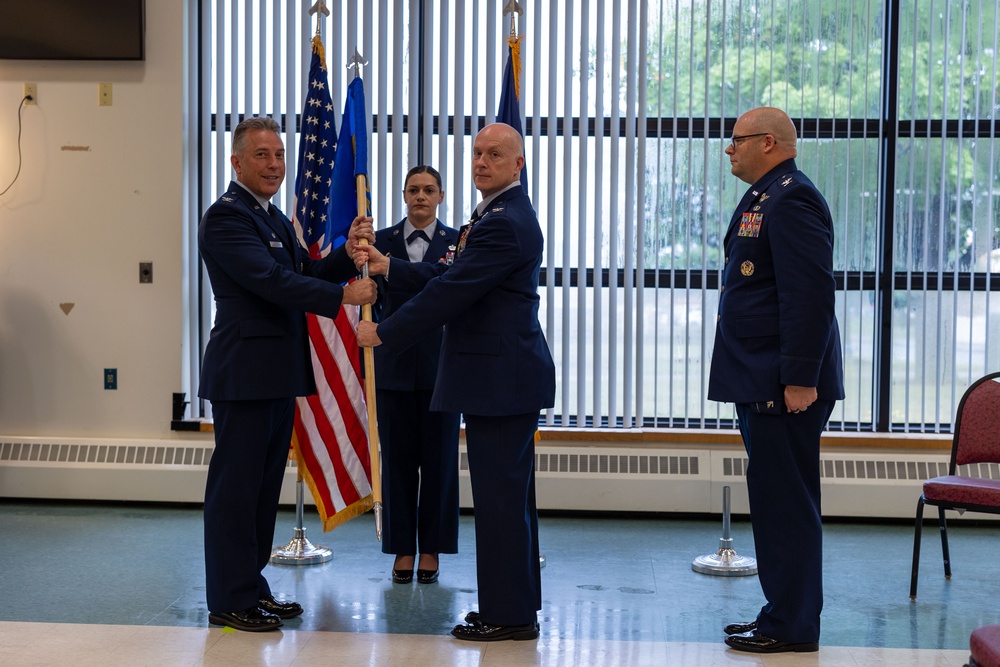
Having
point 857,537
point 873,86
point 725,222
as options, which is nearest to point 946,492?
point 857,537

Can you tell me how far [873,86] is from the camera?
5.41m

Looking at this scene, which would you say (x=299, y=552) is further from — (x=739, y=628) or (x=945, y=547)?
(x=945, y=547)

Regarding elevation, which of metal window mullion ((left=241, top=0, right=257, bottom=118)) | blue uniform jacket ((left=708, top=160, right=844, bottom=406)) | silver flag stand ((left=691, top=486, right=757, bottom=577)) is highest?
metal window mullion ((left=241, top=0, right=257, bottom=118))

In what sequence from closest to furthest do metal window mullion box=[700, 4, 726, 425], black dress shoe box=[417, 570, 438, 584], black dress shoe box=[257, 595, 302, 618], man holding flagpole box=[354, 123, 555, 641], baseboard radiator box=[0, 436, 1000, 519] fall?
man holding flagpole box=[354, 123, 555, 641]
black dress shoe box=[257, 595, 302, 618]
black dress shoe box=[417, 570, 438, 584]
baseboard radiator box=[0, 436, 1000, 519]
metal window mullion box=[700, 4, 726, 425]

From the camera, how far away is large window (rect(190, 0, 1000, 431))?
17.7 ft

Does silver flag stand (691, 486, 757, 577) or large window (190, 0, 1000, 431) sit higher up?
large window (190, 0, 1000, 431)

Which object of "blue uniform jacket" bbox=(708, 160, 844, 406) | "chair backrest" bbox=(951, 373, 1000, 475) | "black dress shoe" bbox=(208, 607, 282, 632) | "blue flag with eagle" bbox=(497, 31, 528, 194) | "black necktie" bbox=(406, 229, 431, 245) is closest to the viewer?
"blue uniform jacket" bbox=(708, 160, 844, 406)

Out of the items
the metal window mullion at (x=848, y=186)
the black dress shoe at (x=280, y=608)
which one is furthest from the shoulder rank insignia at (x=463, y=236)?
the metal window mullion at (x=848, y=186)

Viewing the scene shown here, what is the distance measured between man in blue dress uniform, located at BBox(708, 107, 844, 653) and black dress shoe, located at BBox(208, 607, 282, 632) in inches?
57.8

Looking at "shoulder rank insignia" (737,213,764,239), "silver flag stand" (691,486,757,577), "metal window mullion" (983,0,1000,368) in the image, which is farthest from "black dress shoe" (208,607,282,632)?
"metal window mullion" (983,0,1000,368)

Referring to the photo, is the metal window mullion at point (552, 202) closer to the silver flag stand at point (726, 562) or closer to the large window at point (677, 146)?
the large window at point (677, 146)

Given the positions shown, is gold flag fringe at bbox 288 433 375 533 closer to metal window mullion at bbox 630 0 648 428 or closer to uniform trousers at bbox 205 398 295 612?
uniform trousers at bbox 205 398 295 612

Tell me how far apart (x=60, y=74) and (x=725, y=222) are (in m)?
3.63

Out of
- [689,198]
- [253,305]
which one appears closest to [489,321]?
[253,305]
